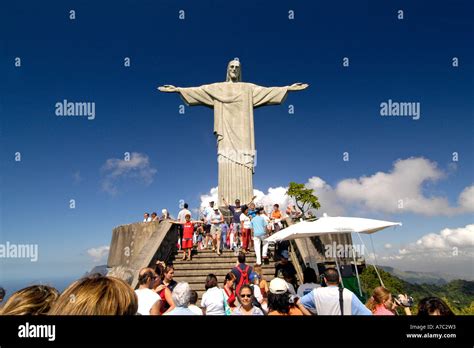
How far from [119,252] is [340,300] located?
9.18 metres

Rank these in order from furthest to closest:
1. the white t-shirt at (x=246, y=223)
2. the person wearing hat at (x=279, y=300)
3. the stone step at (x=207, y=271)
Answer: the white t-shirt at (x=246, y=223) < the stone step at (x=207, y=271) < the person wearing hat at (x=279, y=300)

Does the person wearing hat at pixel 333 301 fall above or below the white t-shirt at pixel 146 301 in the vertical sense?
above

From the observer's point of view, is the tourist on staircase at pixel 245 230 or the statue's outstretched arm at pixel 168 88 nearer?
the tourist on staircase at pixel 245 230

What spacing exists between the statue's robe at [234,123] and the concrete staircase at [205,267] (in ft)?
16.0

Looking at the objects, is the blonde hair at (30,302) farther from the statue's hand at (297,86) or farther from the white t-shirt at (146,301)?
the statue's hand at (297,86)

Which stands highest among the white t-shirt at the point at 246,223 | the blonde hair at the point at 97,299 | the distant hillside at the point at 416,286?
the blonde hair at the point at 97,299

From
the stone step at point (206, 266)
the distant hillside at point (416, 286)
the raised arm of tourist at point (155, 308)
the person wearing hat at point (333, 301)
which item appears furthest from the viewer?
the distant hillside at point (416, 286)

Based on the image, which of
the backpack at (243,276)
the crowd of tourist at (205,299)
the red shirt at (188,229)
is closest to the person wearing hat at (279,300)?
the crowd of tourist at (205,299)

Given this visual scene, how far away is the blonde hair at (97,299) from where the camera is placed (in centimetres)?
172

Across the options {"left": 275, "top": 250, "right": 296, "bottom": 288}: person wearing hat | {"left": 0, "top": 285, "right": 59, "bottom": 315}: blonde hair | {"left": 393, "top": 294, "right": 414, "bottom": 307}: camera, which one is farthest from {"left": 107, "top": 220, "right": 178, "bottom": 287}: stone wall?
{"left": 0, "top": 285, "right": 59, "bottom": 315}: blonde hair

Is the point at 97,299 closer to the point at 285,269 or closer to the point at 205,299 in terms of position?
the point at 205,299

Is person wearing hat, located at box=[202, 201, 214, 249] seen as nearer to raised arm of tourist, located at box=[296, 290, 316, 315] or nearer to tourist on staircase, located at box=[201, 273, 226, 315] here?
tourist on staircase, located at box=[201, 273, 226, 315]
